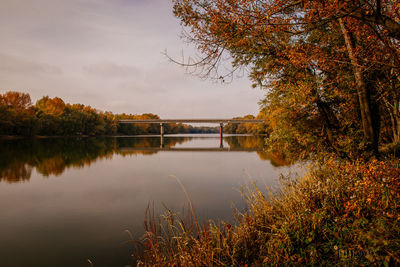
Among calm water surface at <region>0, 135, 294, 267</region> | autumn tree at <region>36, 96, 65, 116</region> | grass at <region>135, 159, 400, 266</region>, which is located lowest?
calm water surface at <region>0, 135, 294, 267</region>

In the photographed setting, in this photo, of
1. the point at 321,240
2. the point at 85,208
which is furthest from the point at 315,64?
the point at 85,208

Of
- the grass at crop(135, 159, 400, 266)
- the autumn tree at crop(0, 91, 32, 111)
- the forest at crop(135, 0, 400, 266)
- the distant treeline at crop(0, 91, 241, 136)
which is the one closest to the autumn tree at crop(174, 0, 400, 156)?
the forest at crop(135, 0, 400, 266)

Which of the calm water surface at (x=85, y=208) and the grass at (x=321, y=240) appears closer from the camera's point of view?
the grass at (x=321, y=240)

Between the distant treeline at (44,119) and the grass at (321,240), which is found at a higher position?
the distant treeline at (44,119)

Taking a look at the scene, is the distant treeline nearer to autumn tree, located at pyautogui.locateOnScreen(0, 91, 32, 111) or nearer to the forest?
autumn tree, located at pyautogui.locateOnScreen(0, 91, 32, 111)

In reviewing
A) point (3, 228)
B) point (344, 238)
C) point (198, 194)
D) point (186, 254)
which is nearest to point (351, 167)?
point (344, 238)

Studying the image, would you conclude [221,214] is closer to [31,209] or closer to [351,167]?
[351,167]

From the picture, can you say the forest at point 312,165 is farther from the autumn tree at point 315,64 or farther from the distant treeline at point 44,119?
the distant treeline at point 44,119

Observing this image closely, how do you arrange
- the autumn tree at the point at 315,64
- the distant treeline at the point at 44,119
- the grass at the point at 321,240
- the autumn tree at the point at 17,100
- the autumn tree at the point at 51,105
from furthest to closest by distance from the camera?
1. the autumn tree at the point at 51,105
2. the autumn tree at the point at 17,100
3. the distant treeline at the point at 44,119
4. the autumn tree at the point at 315,64
5. the grass at the point at 321,240

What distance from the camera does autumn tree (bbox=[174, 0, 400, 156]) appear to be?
18.5 feet

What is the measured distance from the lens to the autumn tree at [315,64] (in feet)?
18.5

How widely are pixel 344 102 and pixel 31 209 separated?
619 inches

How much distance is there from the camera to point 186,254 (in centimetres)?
434

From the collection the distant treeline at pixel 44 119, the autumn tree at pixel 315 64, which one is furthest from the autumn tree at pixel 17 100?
the autumn tree at pixel 315 64
